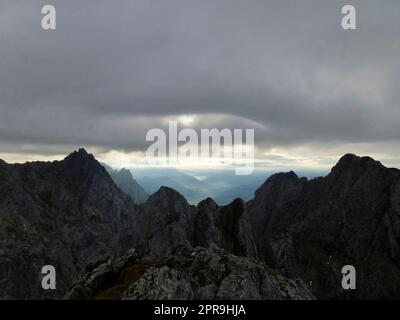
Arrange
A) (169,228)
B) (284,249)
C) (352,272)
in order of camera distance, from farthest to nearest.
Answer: (352,272), (284,249), (169,228)

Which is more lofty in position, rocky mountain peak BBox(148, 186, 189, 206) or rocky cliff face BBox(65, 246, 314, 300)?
rocky mountain peak BBox(148, 186, 189, 206)

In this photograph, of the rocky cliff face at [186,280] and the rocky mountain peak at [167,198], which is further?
the rocky mountain peak at [167,198]

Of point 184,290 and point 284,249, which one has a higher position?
point 184,290

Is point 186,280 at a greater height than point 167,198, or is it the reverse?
point 167,198

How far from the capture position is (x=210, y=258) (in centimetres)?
5812

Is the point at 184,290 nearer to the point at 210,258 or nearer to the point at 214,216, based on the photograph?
the point at 210,258

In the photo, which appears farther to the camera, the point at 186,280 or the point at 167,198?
the point at 167,198

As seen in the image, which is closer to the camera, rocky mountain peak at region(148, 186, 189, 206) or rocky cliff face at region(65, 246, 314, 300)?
rocky cliff face at region(65, 246, 314, 300)

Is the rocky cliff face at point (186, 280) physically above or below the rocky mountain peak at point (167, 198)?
below

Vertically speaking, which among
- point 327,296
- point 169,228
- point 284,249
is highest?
point 169,228
